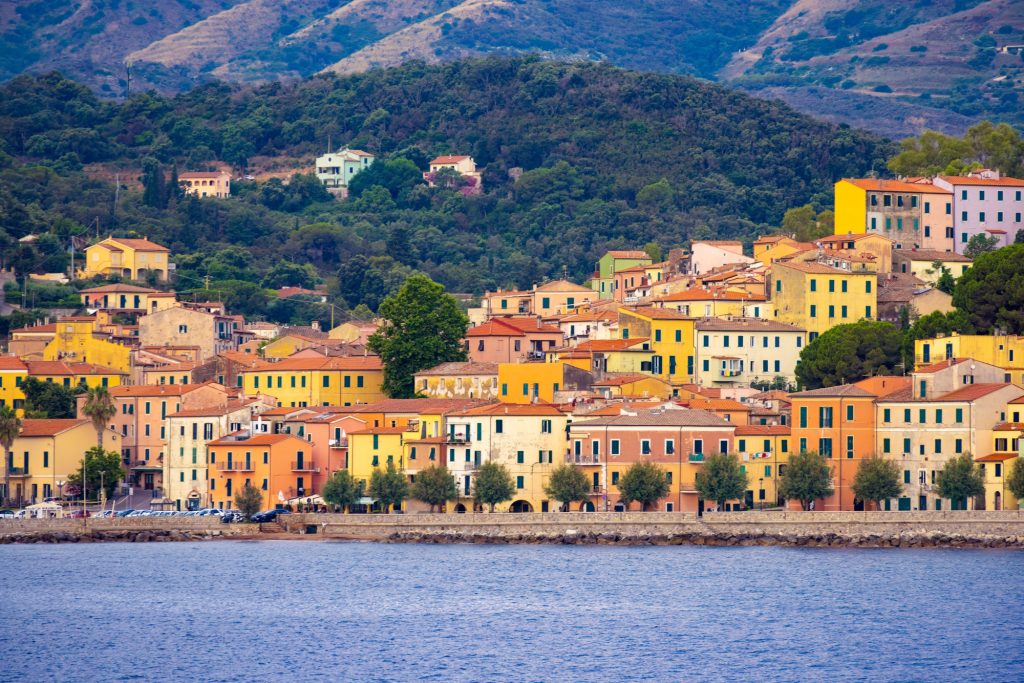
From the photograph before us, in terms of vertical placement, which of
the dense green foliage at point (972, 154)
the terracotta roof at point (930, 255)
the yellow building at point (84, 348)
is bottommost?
the yellow building at point (84, 348)

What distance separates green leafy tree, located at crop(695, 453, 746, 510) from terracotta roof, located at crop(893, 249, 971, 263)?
25.8 m

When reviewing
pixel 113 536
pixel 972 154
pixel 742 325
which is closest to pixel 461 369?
pixel 742 325

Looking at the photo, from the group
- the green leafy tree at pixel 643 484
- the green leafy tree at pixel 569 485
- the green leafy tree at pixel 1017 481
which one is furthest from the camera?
the green leafy tree at pixel 569 485

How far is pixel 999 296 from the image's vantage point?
80375mm

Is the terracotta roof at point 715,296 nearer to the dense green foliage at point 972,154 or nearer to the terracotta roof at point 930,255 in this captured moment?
the terracotta roof at point 930,255

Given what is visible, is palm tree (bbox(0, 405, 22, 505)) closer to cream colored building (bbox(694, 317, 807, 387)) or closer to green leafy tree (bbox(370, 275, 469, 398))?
green leafy tree (bbox(370, 275, 469, 398))

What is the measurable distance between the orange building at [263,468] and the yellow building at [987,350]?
2134 cm

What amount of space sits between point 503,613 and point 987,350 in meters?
25.1

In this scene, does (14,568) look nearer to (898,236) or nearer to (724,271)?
(724,271)

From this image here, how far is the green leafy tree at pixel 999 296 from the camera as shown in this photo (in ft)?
263

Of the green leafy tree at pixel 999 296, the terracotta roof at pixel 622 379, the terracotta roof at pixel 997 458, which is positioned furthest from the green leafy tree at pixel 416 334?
the terracotta roof at pixel 997 458

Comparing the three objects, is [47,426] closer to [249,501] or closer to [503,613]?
[249,501]

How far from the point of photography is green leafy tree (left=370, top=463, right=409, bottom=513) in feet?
247

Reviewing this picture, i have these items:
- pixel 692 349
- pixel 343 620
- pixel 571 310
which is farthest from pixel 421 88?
pixel 343 620
